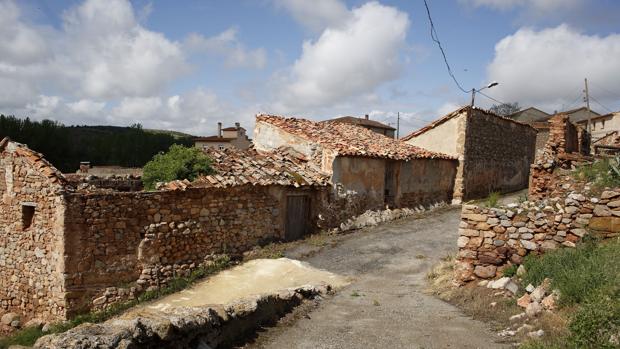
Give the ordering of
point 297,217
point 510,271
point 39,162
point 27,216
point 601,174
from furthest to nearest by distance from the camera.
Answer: point 297,217 < point 27,216 < point 39,162 < point 601,174 < point 510,271

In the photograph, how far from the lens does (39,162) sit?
1162cm

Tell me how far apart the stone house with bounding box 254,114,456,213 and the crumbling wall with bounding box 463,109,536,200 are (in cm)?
139

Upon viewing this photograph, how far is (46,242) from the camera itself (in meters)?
11.5

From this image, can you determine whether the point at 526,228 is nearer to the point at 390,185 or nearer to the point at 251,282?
the point at 251,282

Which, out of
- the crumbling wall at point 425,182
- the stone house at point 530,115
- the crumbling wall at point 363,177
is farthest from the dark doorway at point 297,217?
the stone house at point 530,115

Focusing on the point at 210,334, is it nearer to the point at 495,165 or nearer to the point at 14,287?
the point at 14,287

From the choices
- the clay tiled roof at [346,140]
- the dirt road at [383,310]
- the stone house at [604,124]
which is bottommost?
the dirt road at [383,310]

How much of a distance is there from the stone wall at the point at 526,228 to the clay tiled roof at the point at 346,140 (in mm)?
8066

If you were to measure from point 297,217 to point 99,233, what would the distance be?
21.8ft

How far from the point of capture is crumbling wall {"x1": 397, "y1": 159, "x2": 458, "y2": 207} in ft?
65.9

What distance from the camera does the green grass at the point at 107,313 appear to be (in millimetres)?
10953

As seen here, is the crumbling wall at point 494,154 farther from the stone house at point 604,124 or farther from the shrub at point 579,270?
the stone house at point 604,124

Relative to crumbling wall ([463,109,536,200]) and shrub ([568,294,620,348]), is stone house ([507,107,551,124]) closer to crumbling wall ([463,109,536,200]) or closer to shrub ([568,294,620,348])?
crumbling wall ([463,109,536,200])

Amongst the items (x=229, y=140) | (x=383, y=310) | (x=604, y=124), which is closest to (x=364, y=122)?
(x=229, y=140)
